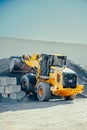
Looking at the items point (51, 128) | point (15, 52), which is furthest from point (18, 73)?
point (51, 128)

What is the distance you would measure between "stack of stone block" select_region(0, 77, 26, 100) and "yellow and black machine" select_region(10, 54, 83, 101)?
17.7 inches

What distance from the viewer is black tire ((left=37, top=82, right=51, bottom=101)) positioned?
1000 centimetres

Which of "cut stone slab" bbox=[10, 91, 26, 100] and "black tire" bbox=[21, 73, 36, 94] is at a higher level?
"black tire" bbox=[21, 73, 36, 94]

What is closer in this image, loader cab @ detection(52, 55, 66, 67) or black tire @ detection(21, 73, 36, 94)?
loader cab @ detection(52, 55, 66, 67)

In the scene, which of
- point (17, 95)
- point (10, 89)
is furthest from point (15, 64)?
point (17, 95)

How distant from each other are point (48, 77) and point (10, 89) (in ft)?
4.89

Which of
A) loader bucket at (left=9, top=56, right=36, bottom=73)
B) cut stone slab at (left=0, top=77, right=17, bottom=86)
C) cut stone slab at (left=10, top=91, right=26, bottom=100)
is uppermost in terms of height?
loader bucket at (left=9, top=56, right=36, bottom=73)

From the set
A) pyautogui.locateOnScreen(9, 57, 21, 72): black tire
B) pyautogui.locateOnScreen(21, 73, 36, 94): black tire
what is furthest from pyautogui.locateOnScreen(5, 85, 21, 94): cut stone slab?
pyautogui.locateOnScreen(9, 57, 21, 72): black tire

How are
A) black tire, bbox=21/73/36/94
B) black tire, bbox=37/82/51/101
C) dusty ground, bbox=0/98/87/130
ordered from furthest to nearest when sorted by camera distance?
1. black tire, bbox=21/73/36/94
2. black tire, bbox=37/82/51/101
3. dusty ground, bbox=0/98/87/130

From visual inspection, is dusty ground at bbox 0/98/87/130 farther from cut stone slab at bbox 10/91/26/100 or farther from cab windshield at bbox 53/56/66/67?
cab windshield at bbox 53/56/66/67

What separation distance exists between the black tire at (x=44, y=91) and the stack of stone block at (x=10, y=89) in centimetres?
72

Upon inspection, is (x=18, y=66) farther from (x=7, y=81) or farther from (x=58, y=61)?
(x=58, y=61)

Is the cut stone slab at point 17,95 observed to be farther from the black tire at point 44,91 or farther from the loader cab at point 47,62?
the loader cab at point 47,62

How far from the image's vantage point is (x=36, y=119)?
656cm
